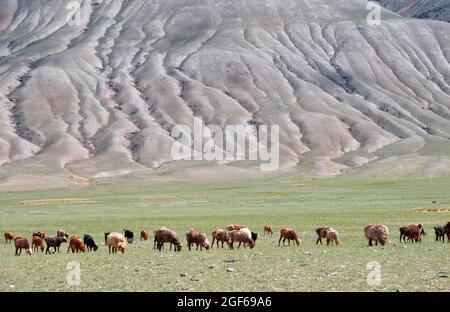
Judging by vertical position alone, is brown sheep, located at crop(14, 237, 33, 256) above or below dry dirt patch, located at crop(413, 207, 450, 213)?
below

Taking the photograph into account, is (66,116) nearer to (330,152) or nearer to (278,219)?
(330,152)

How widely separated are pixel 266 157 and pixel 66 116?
6503 centimetres

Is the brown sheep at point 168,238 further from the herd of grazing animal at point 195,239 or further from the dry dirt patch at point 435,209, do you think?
the dry dirt patch at point 435,209

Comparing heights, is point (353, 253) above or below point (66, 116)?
below
